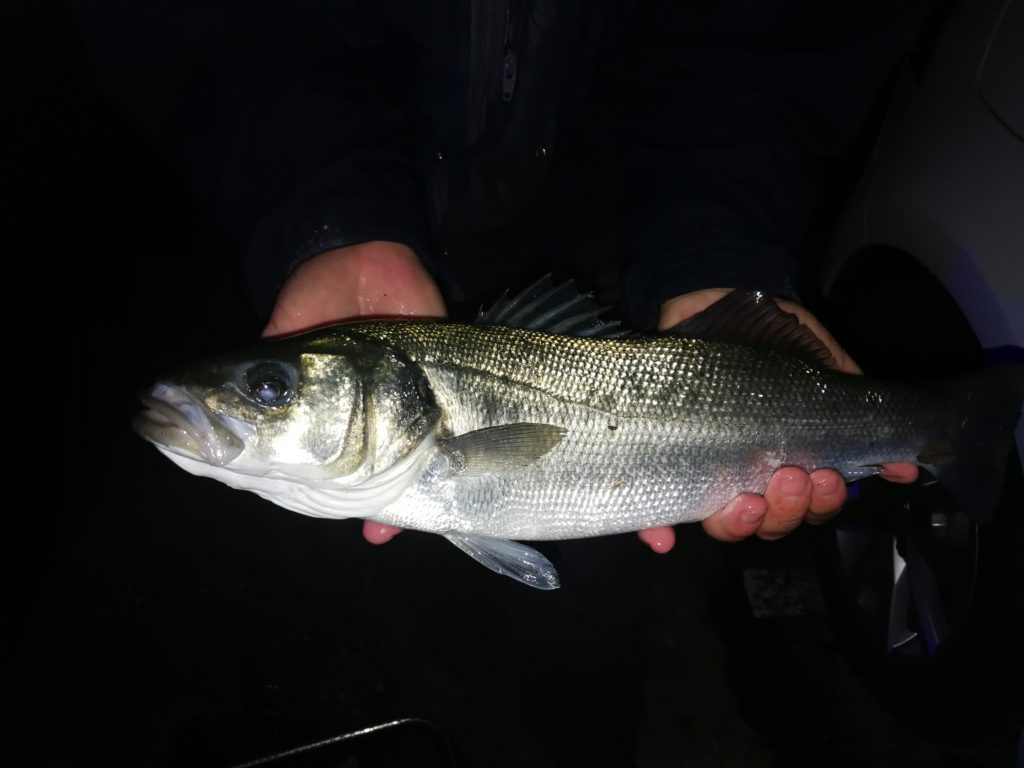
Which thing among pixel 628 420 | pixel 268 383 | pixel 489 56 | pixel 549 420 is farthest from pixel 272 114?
pixel 628 420

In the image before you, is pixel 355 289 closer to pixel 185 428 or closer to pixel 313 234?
pixel 313 234

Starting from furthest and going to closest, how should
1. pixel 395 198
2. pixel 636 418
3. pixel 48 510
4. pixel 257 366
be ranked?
pixel 48 510
pixel 395 198
pixel 636 418
pixel 257 366

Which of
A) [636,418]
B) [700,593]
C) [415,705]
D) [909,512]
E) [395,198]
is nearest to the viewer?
[636,418]

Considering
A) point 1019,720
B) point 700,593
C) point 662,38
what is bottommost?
point 1019,720

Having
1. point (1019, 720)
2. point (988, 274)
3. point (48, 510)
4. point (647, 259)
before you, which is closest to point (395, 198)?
point (647, 259)

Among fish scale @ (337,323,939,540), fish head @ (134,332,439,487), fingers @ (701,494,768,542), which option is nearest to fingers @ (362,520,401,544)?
fish scale @ (337,323,939,540)

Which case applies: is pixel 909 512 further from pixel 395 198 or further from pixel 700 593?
pixel 395 198
